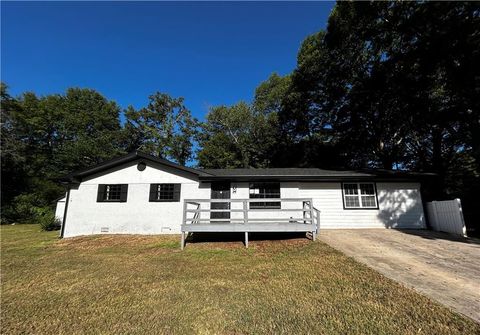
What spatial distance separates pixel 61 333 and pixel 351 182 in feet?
40.4

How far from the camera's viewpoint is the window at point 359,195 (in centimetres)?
1162

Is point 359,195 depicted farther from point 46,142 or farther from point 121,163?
point 46,142

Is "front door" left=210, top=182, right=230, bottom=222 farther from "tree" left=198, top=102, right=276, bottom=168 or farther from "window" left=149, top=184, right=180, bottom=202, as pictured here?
"tree" left=198, top=102, right=276, bottom=168

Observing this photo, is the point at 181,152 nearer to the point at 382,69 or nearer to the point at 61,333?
the point at 382,69

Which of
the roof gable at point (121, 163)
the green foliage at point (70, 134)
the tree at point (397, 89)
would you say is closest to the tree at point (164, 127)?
the green foliage at point (70, 134)

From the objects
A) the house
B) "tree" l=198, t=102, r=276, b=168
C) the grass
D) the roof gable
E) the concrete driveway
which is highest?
"tree" l=198, t=102, r=276, b=168

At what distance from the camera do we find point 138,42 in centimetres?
1478

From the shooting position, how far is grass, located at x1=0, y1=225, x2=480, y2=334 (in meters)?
3.27

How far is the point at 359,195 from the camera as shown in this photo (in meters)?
11.7

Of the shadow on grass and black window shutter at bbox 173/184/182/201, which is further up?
black window shutter at bbox 173/184/182/201

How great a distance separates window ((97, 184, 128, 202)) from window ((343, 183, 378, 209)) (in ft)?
39.0

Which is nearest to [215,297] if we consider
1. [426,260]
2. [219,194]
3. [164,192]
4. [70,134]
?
[426,260]

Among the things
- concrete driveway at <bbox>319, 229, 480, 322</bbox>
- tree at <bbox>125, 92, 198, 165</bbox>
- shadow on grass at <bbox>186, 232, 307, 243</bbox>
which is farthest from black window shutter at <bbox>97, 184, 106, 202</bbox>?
tree at <bbox>125, 92, 198, 165</bbox>

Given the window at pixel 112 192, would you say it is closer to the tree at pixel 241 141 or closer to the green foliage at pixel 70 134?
the tree at pixel 241 141
